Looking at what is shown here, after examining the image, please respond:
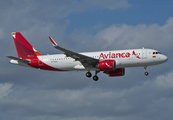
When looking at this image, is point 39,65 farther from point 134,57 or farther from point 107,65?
point 134,57

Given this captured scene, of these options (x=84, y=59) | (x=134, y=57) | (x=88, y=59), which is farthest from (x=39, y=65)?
(x=134, y=57)

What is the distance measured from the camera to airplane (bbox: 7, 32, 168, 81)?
56.1 meters

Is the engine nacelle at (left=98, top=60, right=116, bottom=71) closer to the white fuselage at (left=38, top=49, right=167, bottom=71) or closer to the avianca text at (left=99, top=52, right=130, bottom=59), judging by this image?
the white fuselage at (left=38, top=49, right=167, bottom=71)

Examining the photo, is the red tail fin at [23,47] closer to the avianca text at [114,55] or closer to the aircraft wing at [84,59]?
the aircraft wing at [84,59]

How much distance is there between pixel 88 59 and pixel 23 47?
16.1 meters

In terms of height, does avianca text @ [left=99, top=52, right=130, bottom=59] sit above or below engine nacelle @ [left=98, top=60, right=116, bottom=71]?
above

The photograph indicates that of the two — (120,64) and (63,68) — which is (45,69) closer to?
(63,68)

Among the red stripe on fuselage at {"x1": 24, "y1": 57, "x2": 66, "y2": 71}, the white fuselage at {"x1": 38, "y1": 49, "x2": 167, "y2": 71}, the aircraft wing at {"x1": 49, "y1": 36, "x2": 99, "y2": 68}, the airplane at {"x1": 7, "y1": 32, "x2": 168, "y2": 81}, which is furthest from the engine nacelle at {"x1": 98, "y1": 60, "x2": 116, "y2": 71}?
the red stripe on fuselage at {"x1": 24, "y1": 57, "x2": 66, "y2": 71}

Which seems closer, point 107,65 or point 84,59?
point 107,65

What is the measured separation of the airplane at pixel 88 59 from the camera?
5609cm

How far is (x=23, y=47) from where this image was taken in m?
65.4

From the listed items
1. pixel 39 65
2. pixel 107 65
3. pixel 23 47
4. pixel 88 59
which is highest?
pixel 23 47

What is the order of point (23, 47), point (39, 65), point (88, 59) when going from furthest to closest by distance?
1. point (23, 47)
2. point (39, 65)
3. point (88, 59)

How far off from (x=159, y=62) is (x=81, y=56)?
1412 cm
